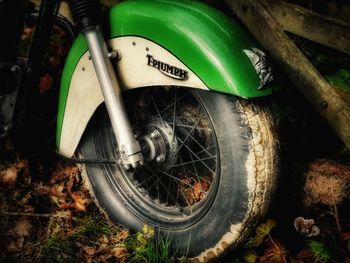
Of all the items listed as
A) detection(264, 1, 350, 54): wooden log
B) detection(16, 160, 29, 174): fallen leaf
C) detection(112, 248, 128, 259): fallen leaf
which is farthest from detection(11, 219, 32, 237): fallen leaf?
detection(264, 1, 350, 54): wooden log

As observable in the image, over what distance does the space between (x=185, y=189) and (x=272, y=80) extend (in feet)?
2.61

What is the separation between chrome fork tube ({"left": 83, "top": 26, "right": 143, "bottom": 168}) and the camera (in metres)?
1.43

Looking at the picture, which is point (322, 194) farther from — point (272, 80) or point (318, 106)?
point (272, 80)

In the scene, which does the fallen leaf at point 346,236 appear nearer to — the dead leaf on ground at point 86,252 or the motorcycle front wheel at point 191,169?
the motorcycle front wheel at point 191,169

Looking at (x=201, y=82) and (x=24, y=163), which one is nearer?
(x=201, y=82)

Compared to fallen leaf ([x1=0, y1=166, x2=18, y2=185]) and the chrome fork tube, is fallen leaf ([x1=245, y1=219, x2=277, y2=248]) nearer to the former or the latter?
the chrome fork tube

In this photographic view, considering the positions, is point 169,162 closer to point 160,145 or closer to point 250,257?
point 160,145

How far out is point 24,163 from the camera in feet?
7.18

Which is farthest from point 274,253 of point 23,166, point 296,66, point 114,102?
point 23,166

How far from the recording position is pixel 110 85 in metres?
1.44

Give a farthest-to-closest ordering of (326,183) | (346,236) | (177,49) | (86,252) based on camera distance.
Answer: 1. (86,252)
2. (326,183)
3. (346,236)
4. (177,49)

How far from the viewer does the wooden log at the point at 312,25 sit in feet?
4.73

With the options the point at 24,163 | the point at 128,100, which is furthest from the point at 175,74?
the point at 24,163

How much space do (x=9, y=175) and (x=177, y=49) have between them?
1.33m
